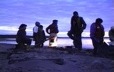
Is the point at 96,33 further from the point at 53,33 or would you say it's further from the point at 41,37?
the point at 41,37

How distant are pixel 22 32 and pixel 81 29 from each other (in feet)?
8.66

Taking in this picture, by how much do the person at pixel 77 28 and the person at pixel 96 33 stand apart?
62.8 inches

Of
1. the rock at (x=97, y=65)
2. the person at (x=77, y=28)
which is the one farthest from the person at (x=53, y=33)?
the rock at (x=97, y=65)

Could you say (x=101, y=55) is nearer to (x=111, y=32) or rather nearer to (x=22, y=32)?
(x=111, y=32)

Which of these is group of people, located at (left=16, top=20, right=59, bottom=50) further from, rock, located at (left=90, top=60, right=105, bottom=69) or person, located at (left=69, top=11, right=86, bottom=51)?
rock, located at (left=90, top=60, right=105, bottom=69)

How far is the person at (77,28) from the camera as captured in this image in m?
19.9

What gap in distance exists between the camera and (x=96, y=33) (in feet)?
60.1

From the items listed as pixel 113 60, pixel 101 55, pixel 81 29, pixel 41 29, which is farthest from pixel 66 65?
pixel 41 29

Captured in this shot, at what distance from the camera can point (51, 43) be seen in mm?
21578

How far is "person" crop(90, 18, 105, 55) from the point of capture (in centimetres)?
1816

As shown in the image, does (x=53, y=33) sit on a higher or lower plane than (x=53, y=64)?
higher

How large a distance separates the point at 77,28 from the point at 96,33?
6.31 ft

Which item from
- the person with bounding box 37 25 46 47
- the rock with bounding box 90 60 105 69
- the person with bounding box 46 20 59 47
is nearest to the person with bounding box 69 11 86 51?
the person with bounding box 46 20 59 47

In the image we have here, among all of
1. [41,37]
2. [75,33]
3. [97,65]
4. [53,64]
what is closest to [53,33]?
[41,37]
